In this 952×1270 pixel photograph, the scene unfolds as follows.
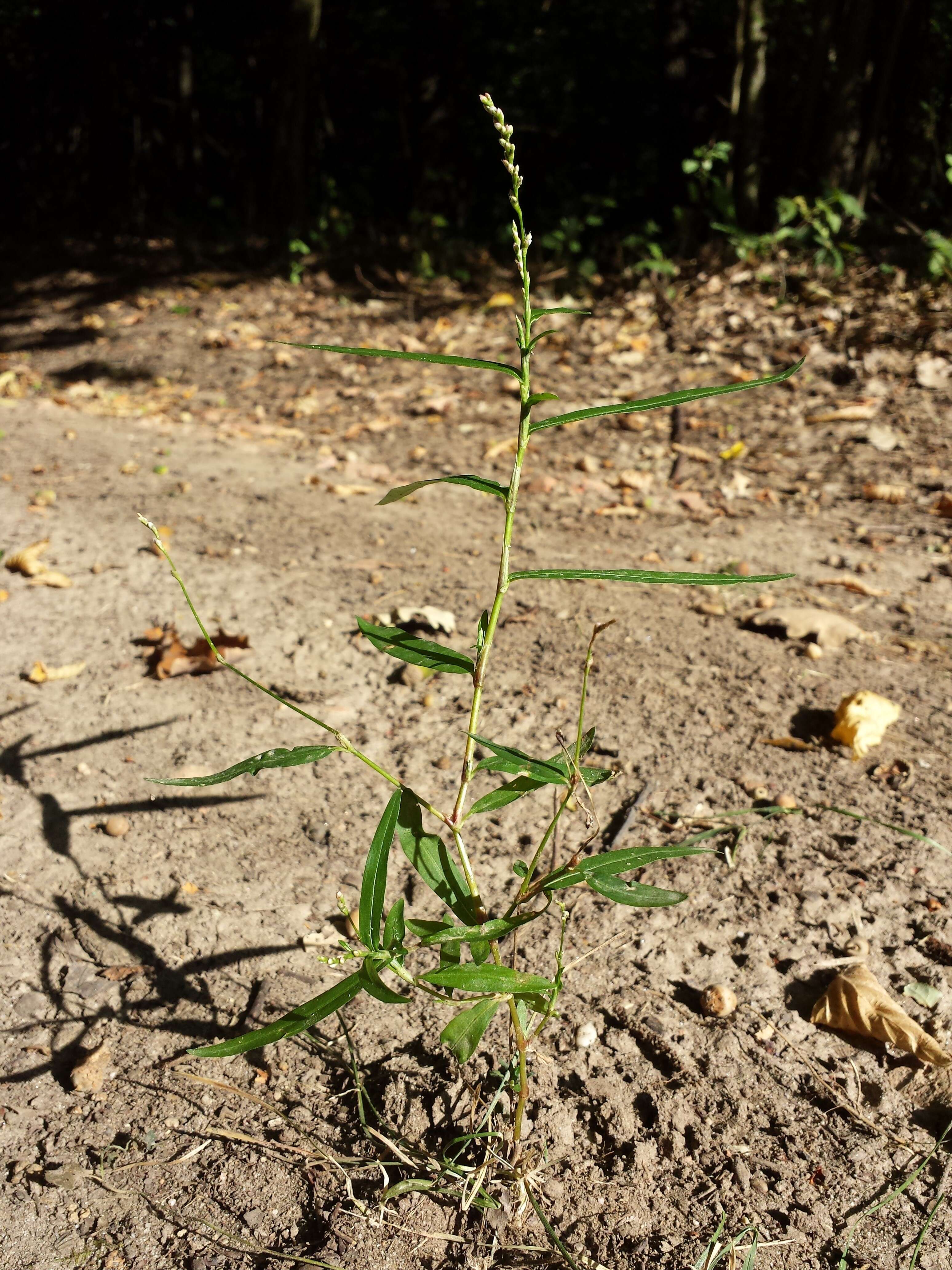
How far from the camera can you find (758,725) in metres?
2.00

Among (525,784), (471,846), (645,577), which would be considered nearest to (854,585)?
(471,846)

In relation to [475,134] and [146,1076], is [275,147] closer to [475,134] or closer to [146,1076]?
[475,134]

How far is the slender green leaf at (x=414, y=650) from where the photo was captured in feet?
3.59

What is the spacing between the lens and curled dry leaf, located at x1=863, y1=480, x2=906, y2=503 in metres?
3.19

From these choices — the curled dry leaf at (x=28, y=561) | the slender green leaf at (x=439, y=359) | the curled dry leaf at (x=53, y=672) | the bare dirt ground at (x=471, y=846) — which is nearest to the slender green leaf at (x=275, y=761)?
the slender green leaf at (x=439, y=359)

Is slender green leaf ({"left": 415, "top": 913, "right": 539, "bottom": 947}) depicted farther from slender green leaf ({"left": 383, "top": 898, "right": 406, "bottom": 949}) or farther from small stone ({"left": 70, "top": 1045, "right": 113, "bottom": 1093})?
small stone ({"left": 70, "top": 1045, "right": 113, "bottom": 1093})

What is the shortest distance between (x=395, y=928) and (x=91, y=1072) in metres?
0.65

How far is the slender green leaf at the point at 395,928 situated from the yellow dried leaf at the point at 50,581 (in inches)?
71.5

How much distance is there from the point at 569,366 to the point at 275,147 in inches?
125

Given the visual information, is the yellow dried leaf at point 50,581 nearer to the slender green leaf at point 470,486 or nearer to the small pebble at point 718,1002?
the slender green leaf at point 470,486

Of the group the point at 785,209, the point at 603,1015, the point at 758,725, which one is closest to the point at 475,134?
the point at 785,209

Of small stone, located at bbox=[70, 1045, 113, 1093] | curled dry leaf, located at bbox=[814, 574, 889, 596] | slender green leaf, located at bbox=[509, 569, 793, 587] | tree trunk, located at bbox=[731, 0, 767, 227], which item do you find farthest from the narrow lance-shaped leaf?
tree trunk, located at bbox=[731, 0, 767, 227]

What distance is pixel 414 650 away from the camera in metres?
1.12

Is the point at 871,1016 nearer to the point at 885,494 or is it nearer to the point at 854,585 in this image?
the point at 854,585
